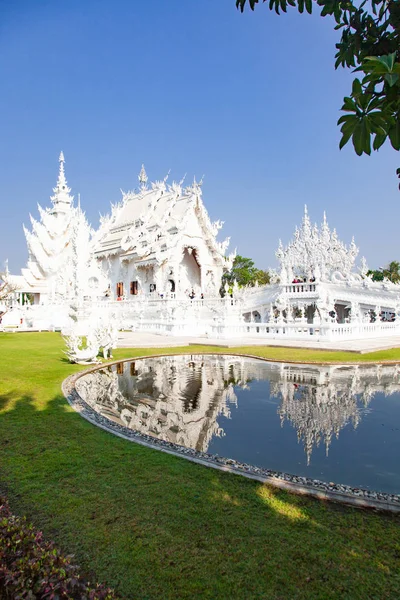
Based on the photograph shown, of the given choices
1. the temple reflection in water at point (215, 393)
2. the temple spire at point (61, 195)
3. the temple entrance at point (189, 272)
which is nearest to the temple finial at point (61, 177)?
the temple spire at point (61, 195)

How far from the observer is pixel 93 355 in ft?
35.8

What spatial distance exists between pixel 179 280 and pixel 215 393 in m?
22.2

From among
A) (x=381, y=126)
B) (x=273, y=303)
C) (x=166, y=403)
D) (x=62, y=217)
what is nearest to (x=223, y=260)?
(x=273, y=303)

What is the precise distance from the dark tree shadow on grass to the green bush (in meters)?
0.34

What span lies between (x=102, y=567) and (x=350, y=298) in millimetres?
25272

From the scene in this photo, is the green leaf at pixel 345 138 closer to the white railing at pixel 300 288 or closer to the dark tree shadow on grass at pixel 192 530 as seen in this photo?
the dark tree shadow on grass at pixel 192 530

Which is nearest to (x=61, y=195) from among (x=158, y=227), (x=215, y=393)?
(x=158, y=227)

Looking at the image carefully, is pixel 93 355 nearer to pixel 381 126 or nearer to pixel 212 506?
pixel 212 506

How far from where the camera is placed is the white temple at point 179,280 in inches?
783

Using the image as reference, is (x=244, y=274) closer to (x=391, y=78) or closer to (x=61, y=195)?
(x=61, y=195)

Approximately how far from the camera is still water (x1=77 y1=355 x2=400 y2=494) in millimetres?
4543

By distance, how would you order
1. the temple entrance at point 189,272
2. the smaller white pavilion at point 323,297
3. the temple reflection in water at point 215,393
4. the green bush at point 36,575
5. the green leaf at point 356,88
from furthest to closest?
the temple entrance at point 189,272, the smaller white pavilion at point 323,297, the temple reflection in water at point 215,393, the green bush at point 36,575, the green leaf at point 356,88

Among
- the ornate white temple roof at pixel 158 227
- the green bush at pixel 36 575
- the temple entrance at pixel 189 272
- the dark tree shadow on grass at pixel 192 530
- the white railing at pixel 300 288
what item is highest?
the ornate white temple roof at pixel 158 227

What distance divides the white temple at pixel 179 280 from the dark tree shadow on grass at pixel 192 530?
12.2m
